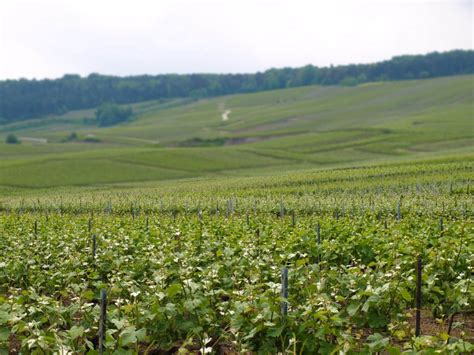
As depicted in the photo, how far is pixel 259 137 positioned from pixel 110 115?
86.1m

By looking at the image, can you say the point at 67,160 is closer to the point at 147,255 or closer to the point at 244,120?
the point at 244,120

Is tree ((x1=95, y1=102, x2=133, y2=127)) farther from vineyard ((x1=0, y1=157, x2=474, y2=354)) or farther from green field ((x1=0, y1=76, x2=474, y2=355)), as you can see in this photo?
vineyard ((x1=0, y1=157, x2=474, y2=354))

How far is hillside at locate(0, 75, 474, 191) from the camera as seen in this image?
82.2 metres

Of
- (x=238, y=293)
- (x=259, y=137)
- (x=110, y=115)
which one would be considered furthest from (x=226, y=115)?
(x=238, y=293)

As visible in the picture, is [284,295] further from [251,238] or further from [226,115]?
[226,115]

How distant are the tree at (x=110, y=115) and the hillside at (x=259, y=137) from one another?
18.6 ft

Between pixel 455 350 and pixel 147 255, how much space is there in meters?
7.43

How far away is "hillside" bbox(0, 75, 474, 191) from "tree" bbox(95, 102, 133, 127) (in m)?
5.68

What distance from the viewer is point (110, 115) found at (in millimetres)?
189750

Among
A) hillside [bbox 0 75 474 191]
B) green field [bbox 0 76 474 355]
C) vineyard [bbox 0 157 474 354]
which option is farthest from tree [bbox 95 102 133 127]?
vineyard [bbox 0 157 474 354]

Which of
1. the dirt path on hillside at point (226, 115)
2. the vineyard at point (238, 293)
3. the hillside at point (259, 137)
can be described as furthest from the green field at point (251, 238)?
the dirt path on hillside at point (226, 115)

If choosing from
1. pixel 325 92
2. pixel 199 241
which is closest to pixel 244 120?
pixel 325 92

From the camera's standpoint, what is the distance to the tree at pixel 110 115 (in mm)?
189000

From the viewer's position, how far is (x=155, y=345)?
8992 millimetres
